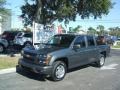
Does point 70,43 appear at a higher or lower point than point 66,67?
higher

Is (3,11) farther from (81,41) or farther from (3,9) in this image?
(81,41)

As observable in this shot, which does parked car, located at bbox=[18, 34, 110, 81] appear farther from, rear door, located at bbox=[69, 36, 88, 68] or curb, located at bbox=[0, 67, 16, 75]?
curb, located at bbox=[0, 67, 16, 75]

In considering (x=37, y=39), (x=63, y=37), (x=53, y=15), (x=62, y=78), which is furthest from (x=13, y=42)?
(x=62, y=78)

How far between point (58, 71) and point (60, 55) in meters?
0.61

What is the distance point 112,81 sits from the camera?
36.1 feet

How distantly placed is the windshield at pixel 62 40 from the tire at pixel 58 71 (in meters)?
1.15

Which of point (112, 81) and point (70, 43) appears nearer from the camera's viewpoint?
point (112, 81)

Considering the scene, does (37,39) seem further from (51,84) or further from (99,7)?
(51,84)

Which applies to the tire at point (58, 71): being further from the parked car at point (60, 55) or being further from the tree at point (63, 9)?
the tree at point (63, 9)

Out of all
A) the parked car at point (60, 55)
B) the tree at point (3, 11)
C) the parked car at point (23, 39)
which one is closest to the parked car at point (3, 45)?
the parked car at point (23, 39)

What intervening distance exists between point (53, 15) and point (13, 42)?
4165 mm

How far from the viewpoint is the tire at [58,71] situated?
34.5ft

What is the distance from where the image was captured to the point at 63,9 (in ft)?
69.9

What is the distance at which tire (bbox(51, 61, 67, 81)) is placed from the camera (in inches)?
414
